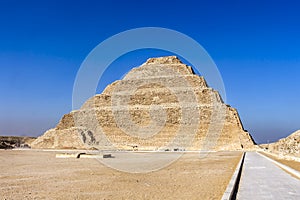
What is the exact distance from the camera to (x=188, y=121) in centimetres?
7381

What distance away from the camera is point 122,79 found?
94688 millimetres

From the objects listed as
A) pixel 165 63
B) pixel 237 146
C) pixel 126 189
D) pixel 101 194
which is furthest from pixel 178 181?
pixel 165 63

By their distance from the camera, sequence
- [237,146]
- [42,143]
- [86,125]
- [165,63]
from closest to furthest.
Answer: [237,146]
[42,143]
[86,125]
[165,63]

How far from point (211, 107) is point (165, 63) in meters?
23.9

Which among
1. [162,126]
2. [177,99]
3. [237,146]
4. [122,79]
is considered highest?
[122,79]

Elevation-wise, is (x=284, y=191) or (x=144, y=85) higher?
(x=144, y=85)

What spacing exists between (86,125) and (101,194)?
71.9 metres

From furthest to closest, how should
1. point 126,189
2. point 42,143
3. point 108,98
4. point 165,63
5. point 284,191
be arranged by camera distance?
1. point 165,63
2. point 108,98
3. point 42,143
4. point 126,189
5. point 284,191

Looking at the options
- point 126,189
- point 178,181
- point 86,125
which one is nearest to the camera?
point 126,189

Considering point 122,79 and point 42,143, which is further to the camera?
point 122,79

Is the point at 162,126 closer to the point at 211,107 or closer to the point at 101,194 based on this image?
the point at 211,107

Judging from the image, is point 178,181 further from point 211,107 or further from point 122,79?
point 122,79

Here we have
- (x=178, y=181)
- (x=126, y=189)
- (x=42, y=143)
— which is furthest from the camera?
(x=42, y=143)

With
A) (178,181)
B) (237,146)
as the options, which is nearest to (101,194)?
(178,181)
